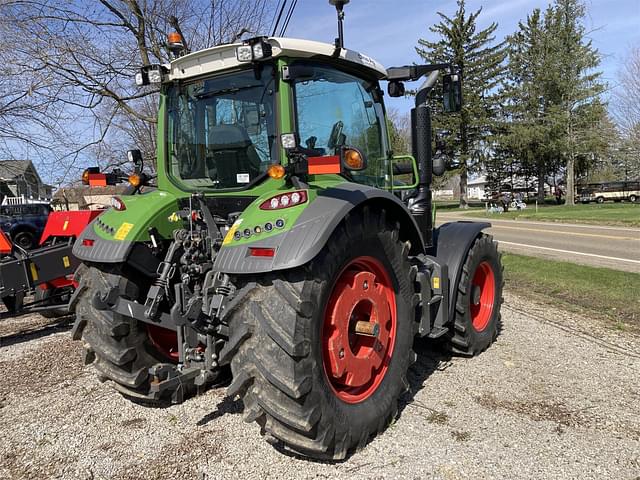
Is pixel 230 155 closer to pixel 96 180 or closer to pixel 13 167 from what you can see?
pixel 96 180

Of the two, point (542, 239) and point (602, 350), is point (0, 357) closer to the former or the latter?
point (602, 350)

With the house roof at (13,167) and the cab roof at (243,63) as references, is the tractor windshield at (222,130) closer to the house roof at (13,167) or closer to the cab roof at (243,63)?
the cab roof at (243,63)

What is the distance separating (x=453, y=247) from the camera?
4590mm

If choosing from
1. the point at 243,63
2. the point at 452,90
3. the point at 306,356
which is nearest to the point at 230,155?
the point at 243,63

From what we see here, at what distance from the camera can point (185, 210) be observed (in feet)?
12.3

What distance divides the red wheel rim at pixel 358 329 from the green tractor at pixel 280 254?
0.01 metres

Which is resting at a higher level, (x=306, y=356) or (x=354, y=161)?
(x=354, y=161)

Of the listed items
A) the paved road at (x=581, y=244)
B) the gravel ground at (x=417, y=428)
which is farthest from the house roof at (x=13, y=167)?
the paved road at (x=581, y=244)

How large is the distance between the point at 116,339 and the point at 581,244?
13943 millimetres

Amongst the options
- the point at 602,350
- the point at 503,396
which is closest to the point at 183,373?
the point at 503,396

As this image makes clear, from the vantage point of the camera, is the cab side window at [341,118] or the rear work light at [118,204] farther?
the rear work light at [118,204]

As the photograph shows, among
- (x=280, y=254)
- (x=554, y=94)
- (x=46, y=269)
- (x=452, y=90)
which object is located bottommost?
(x=46, y=269)

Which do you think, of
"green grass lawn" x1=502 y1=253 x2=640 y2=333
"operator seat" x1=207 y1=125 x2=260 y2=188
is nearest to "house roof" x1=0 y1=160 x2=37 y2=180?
"operator seat" x1=207 y1=125 x2=260 y2=188

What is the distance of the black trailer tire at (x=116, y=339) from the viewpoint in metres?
3.36
